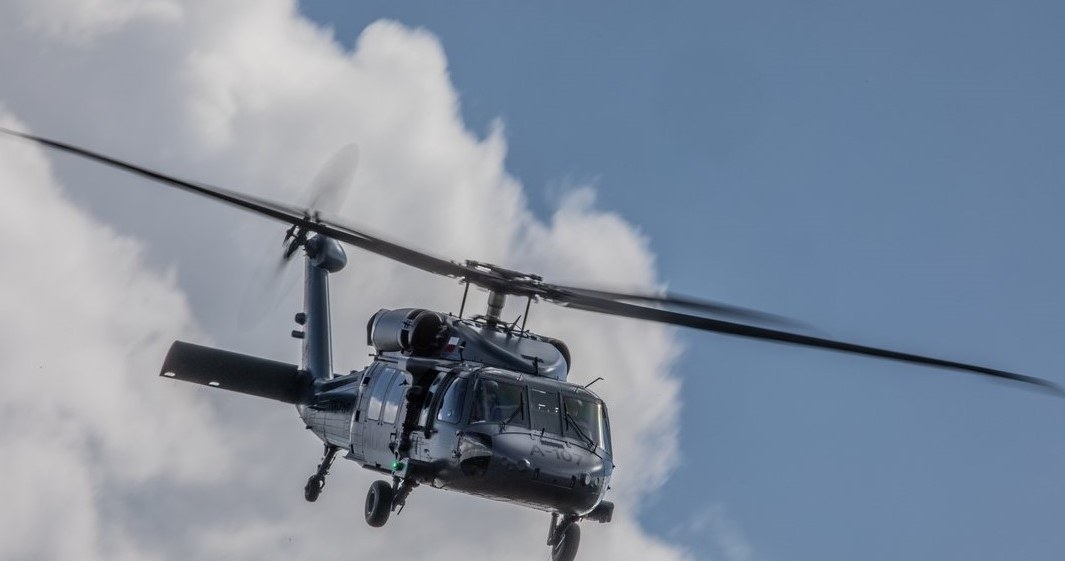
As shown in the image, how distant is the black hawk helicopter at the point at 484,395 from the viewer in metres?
23.5

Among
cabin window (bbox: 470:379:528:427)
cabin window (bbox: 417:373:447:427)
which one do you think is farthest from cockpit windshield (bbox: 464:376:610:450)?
cabin window (bbox: 417:373:447:427)

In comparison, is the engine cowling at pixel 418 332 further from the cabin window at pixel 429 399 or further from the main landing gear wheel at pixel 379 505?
the main landing gear wheel at pixel 379 505

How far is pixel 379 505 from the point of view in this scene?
26.3m

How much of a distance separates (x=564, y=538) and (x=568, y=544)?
14 centimetres

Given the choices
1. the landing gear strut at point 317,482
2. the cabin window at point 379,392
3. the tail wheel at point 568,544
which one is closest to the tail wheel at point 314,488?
the landing gear strut at point 317,482

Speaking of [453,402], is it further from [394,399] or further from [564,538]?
[564,538]

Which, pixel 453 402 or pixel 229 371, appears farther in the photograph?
pixel 229 371

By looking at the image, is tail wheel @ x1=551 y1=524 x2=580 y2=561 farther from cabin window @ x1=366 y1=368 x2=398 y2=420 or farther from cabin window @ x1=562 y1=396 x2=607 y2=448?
cabin window @ x1=366 y1=368 x2=398 y2=420

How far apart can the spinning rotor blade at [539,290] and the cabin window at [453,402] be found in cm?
232

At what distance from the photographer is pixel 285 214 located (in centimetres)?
2548

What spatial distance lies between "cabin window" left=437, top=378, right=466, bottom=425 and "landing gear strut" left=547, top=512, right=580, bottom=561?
8.79 ft

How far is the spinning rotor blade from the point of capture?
75.5ft

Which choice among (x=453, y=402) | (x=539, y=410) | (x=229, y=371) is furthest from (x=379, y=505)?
(x=229, y=371)

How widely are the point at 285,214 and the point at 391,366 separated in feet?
11.9
